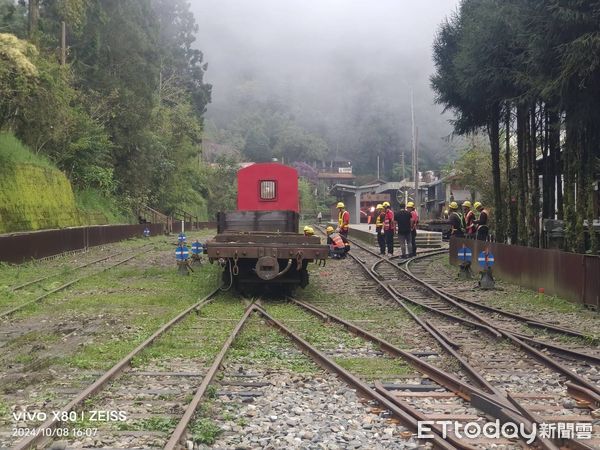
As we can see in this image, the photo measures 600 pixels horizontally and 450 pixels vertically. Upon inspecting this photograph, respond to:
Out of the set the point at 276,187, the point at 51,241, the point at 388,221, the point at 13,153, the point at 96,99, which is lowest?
the point at 51,241

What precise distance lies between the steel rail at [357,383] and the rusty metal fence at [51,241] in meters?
12.3

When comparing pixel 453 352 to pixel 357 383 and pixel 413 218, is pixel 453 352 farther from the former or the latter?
pixel 413 218

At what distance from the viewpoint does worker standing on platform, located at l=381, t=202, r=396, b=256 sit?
22.3 meters

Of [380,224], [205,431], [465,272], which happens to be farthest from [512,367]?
[380,224]

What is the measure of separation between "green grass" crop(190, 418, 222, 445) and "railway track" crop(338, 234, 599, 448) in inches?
91.9

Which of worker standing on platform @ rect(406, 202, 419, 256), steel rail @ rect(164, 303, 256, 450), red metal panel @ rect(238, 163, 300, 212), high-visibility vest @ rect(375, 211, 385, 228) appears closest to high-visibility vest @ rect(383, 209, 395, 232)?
high-visibility vest @ rect(375, 211, 385, 228)

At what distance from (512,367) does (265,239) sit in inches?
239

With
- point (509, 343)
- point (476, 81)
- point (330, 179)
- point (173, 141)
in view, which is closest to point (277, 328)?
point (509, 343)

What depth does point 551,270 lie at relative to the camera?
13305 millimetres

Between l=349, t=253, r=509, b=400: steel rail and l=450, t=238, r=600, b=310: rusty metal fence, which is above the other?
l=450, t=238, r=600, b=310: rusty metal fence

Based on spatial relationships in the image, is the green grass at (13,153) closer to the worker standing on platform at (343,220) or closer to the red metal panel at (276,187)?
the red metal panel at (276,187)

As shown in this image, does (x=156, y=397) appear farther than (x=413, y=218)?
No

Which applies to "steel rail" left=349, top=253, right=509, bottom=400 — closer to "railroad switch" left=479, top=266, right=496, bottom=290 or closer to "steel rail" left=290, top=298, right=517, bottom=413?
"steel rail" left=290, top=298, right=517, bottom=413

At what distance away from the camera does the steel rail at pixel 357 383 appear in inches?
194
